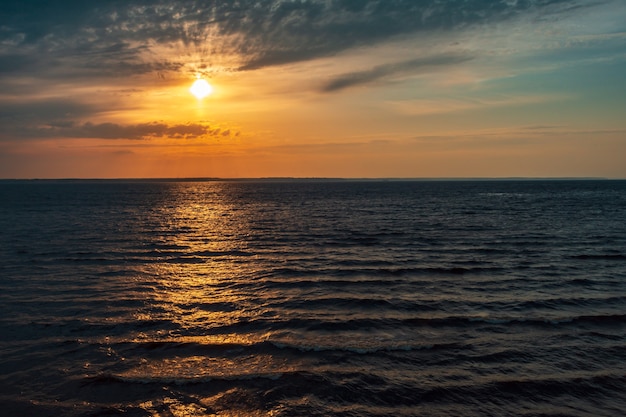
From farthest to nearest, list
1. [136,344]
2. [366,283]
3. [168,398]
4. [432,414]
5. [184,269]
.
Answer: [184,269] → [366,283] → [136,344] → [168,398] → [432,414]

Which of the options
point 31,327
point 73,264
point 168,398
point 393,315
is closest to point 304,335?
point 393,315

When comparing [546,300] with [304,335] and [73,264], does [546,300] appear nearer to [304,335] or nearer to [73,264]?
[304,335]

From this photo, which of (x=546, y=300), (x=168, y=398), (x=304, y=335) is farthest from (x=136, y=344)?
(x=546, y=300)

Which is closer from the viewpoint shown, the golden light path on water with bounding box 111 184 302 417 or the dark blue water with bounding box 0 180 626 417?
the dark blue water with bounding box 0 180 626 417

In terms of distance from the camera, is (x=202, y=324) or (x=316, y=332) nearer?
(x=316, y=332)

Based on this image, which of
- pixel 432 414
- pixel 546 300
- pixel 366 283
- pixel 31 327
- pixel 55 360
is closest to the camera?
pixel 432 414

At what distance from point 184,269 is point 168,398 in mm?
18521

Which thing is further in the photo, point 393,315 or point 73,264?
point 73,264

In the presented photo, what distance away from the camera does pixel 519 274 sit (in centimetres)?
2686

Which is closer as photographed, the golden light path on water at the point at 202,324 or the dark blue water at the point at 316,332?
the dark blue water at the point at 316,332

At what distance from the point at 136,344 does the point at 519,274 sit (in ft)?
69.6

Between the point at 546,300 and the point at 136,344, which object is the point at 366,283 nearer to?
the point at 546,300

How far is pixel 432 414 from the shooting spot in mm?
11367

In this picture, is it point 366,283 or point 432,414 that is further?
point 366,283
